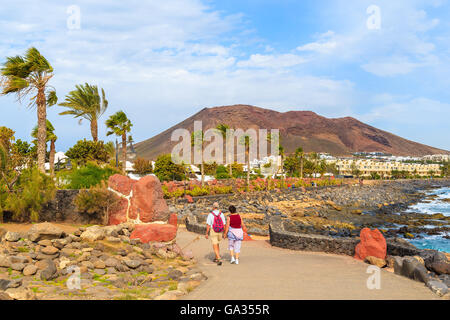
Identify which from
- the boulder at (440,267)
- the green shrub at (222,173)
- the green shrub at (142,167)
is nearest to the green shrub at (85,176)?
the boulder at (440,267)

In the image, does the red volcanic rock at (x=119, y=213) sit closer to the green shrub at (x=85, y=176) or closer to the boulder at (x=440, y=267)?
the green shrub at (x=85, y=176)

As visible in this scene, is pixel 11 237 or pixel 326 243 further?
pixel 326 243

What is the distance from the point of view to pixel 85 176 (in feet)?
45.0

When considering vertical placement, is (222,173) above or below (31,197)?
below

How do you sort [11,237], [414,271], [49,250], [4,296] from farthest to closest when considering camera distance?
[11,237]
[49,250]
[414,271]
[4,296]

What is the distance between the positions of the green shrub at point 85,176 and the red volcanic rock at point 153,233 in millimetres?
4108

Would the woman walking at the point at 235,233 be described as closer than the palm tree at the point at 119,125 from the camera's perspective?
Yes

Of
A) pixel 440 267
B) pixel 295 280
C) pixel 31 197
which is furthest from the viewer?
pixel 31 197

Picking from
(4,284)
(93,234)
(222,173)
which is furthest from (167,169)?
(4,284)

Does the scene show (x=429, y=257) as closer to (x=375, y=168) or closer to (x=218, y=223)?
(x=218, y=223)

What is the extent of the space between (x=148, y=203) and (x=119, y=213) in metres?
1.16

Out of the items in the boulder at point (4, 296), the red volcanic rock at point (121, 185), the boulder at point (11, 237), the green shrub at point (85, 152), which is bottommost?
the boulder at point (4, 296)

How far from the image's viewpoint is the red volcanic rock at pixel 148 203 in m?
10.5
